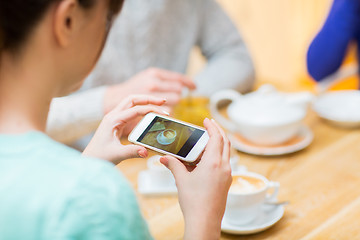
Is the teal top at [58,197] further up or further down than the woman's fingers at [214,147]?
further up

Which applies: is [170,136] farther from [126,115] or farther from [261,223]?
[261,223]

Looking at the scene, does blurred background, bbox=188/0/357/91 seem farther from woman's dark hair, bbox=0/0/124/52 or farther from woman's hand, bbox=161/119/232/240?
woman's dark hair, bbox=0/0/124/52

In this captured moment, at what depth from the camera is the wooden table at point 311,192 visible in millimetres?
775

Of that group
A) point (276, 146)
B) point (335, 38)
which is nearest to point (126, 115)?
point (276, 146)

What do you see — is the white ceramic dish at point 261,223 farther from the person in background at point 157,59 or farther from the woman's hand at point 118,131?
the person in background at point 157,59

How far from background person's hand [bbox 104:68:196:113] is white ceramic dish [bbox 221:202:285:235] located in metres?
0.39

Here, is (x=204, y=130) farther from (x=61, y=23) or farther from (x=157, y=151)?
(x=61, y=23)

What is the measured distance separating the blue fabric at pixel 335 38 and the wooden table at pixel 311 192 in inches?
22.9

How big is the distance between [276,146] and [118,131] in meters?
0.47

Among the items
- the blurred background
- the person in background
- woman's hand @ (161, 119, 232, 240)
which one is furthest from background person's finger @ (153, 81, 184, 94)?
the blurred background

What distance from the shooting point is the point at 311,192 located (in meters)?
0.89

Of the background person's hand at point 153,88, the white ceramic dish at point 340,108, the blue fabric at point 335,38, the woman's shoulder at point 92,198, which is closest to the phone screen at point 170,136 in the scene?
the woman's shoulder at point 92,198

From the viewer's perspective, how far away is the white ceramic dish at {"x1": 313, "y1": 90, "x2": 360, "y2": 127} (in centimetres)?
115

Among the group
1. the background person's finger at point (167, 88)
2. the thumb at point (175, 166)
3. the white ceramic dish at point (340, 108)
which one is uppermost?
the thumb at point (175, 166)
